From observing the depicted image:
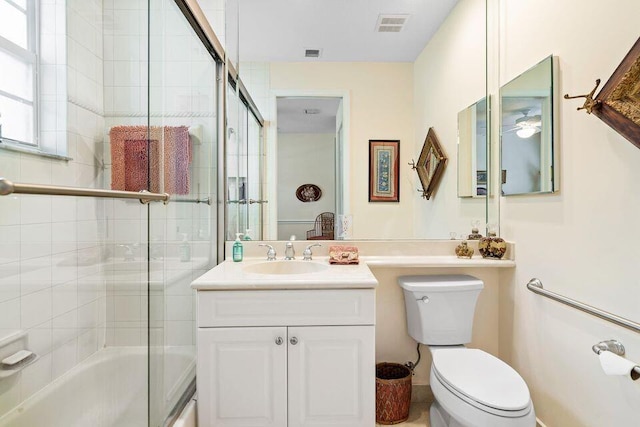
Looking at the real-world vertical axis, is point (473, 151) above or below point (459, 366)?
above

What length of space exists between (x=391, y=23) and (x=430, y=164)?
83 centimetres

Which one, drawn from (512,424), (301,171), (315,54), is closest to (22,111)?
(301,171)

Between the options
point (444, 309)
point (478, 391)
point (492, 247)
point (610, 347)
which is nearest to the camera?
point (610, 347)

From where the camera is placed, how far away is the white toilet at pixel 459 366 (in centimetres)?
124

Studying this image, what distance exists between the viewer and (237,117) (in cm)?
204

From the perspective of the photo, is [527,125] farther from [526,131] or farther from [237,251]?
[237,251]

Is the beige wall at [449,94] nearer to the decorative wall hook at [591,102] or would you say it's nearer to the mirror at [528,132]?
the mirror at [528,132]

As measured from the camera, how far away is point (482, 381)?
1.40 meters

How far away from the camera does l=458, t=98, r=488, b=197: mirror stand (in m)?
2.01

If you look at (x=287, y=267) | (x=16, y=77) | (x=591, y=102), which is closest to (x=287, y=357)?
(x=287, y=267)

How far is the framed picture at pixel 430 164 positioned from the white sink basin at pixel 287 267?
2.49ft

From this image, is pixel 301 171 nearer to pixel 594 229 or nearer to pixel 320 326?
pixel 320 326

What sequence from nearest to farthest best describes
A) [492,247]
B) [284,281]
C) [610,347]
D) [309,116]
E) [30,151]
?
[30,151] < [610,347] < [284,281] < [492,247] < [309,116]

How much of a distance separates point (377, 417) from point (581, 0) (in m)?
2.04
